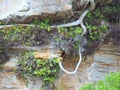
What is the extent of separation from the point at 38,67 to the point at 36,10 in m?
0.60

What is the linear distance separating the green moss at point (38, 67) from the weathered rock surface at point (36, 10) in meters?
0.41

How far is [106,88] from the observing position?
11.0 ft

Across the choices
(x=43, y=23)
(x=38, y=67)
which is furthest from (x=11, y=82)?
(x=43, y=23)

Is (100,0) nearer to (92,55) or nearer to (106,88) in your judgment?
(92,55)

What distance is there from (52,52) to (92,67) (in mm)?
518

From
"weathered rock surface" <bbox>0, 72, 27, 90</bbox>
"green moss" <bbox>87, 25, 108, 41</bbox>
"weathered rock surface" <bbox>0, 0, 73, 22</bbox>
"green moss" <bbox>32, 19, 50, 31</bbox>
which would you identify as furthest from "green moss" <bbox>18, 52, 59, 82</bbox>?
"green moss" <bbox>87, 25, 108, 41</bbox>

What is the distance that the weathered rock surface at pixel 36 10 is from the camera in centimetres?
450

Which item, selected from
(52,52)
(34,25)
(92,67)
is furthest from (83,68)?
(34,25)

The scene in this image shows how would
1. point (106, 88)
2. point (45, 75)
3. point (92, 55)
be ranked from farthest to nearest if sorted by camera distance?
point (92, 55)
point (45, 75)
point (106, 88)

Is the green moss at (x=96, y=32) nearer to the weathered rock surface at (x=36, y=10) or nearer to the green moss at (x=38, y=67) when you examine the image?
the weathered rock surface at (x=36, y=10)

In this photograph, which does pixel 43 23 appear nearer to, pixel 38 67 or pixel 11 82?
pixel 38 67

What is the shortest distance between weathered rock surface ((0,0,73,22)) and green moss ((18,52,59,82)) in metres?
0.41

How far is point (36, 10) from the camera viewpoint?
4.50 meters

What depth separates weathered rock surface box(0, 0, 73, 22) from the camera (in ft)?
14.8
